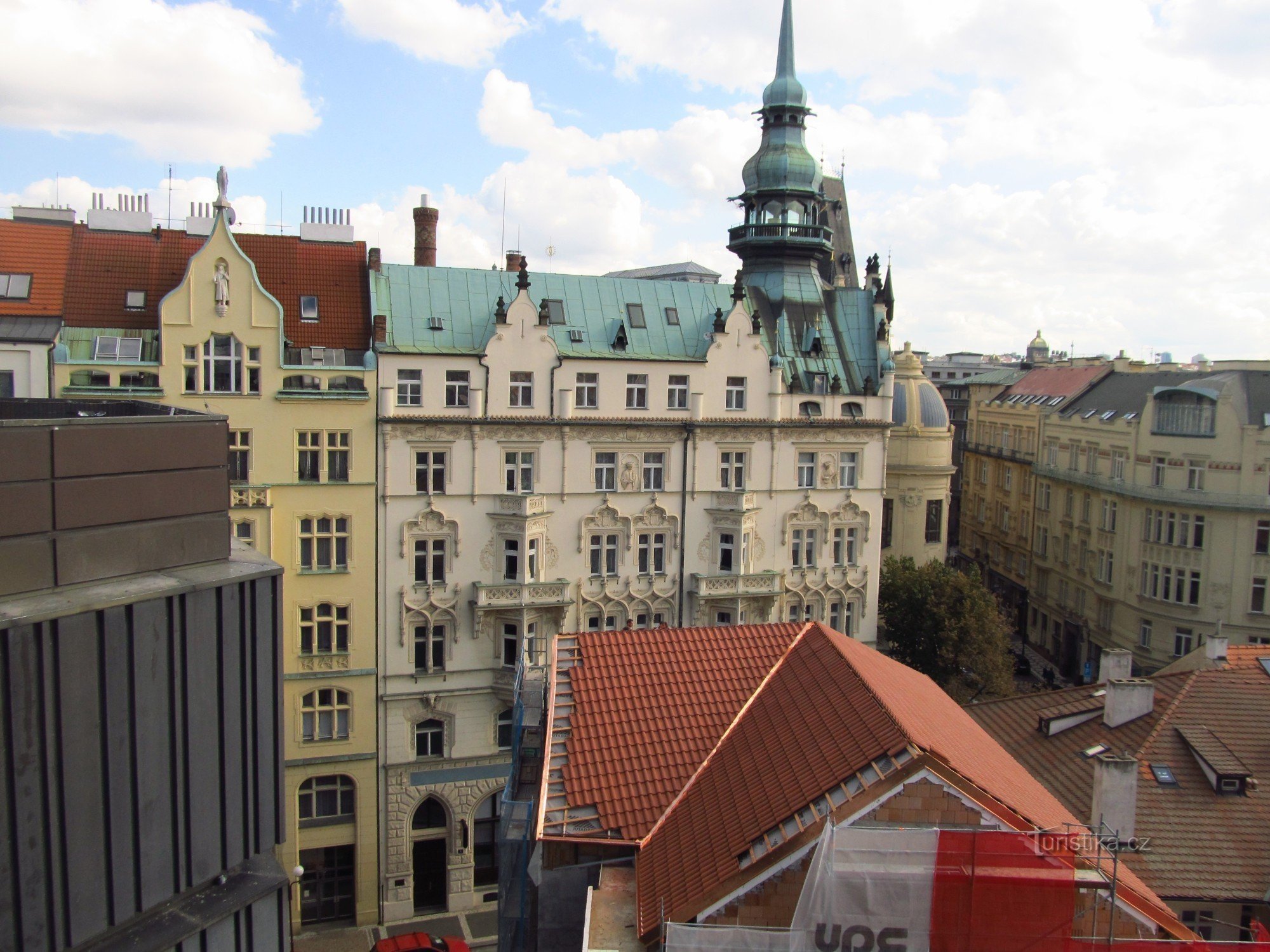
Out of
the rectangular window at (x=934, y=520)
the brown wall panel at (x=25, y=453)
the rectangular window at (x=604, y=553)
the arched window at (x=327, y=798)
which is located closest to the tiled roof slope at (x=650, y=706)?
the brown wall panel at (x=25, y=453)

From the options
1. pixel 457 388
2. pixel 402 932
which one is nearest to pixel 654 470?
pixel 457 388

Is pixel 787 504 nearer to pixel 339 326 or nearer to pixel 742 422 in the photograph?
pixel 742 422

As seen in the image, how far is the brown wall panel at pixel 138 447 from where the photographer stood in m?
12.8

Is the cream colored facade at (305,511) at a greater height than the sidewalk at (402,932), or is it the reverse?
the cream colored facade at (305,511)

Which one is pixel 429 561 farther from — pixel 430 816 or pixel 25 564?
pixel 25 564

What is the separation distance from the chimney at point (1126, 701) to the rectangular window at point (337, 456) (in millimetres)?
27375

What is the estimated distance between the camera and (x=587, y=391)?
135 feet

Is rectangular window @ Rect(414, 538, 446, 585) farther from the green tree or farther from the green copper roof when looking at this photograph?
the green tree

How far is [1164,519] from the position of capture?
180 ft

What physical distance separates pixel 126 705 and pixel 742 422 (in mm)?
32459

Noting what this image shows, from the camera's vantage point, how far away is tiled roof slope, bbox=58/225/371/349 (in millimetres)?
37719

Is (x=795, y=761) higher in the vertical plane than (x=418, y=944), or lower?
higher

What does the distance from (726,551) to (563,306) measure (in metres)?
12.7

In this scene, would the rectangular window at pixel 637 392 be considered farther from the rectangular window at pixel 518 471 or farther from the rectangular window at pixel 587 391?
the rectangular window at pixel 518 471
